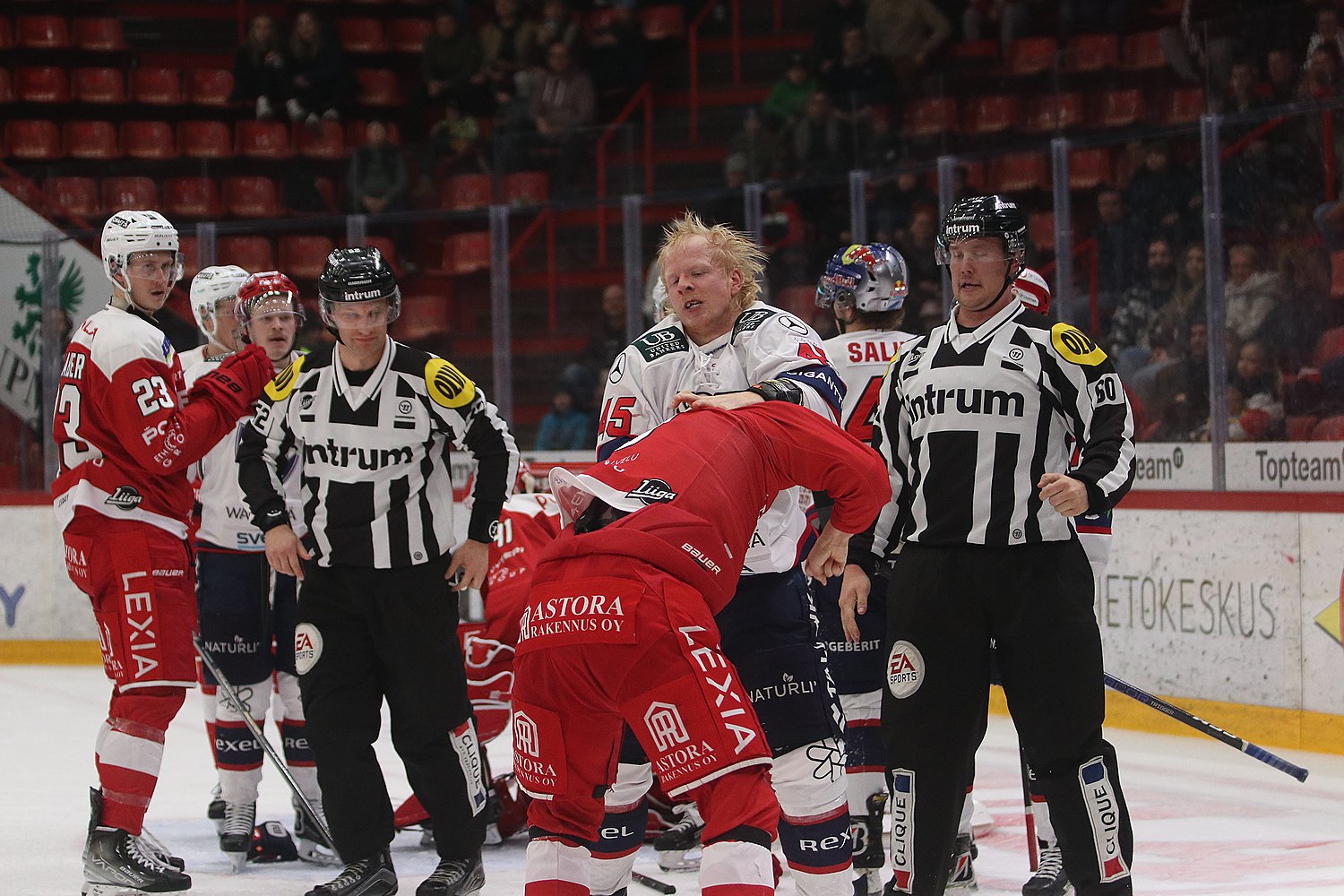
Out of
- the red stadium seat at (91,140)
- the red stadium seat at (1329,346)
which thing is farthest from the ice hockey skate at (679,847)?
the red stadium seat at (91,140)

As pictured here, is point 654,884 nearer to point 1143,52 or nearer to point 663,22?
point 1143,52

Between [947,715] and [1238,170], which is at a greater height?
[1238,170]

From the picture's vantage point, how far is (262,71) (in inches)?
489

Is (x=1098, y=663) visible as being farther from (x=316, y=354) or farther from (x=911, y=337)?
(x=316, y=354)

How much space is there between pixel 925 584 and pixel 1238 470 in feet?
11.9

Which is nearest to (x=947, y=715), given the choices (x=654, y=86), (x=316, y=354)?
(x=316, y=354)

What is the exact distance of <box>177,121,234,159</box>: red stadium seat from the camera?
12.0 meters

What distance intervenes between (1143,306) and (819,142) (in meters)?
2.74

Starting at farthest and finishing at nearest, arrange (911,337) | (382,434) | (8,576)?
(8,576)
(911,337)
(382,434)

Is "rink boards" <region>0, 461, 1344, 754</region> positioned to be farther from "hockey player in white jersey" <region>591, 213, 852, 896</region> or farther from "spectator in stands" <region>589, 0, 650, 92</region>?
"spectator in stands" <region>589, 0, 650, 92</region>

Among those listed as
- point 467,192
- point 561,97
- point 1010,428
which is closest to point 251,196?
point 467,192

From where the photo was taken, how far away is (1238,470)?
658cm

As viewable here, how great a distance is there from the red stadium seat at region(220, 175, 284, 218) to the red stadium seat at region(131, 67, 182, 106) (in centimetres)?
290

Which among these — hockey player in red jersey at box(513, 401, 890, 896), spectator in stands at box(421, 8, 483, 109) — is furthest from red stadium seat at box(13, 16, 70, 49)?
hockey player in red jersey at box(513, 401, 890, 896)
